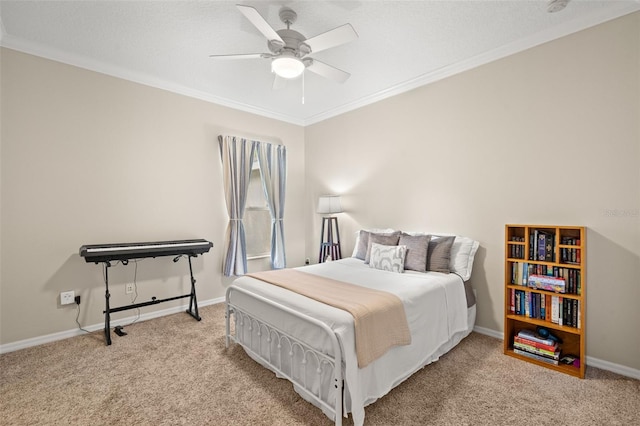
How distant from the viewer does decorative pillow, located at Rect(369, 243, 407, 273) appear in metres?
A: 2.97

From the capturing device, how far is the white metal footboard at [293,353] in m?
1.66

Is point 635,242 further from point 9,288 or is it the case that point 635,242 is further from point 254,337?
point 9,288

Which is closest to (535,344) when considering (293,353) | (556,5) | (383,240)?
(383,240)

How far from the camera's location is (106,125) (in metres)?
3.20

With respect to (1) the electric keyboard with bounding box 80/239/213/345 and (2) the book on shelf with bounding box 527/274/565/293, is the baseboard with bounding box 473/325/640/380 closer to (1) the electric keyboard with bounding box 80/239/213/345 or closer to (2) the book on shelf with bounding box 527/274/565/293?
(2) the book on shelf with bounding box 527/274/565/293

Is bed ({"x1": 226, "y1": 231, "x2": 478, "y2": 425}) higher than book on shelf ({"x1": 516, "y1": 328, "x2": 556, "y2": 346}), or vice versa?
bed ({"x1": 226, "y1": 231, "x2": 478, "y2": 425})

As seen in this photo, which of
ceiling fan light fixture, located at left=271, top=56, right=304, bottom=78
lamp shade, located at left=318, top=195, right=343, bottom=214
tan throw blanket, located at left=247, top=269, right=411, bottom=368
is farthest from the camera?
lamp shade, located at left=318, top=195, right=343, bottom=214

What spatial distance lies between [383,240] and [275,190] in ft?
6.80

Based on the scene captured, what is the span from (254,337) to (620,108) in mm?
3427

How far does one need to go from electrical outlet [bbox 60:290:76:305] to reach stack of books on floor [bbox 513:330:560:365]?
4.22m

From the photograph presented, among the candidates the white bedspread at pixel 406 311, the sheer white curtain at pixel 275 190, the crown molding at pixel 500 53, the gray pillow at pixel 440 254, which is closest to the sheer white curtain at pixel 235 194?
the sheer white curtain at pixel 275 190

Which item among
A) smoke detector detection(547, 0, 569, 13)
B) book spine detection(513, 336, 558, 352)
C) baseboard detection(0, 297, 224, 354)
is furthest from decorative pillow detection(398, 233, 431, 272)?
baseboard detection(0, 297, 224, 354)

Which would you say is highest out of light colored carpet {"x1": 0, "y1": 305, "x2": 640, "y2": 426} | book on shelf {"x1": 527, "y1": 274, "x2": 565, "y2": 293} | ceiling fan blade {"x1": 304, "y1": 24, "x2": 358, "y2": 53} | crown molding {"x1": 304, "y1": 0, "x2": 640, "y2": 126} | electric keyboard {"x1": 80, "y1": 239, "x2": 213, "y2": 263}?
crown molding {"x1": 304, "y1": 0, "x2": 640, "y2": 126}

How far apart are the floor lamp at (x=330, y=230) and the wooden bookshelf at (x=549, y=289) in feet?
7.25
